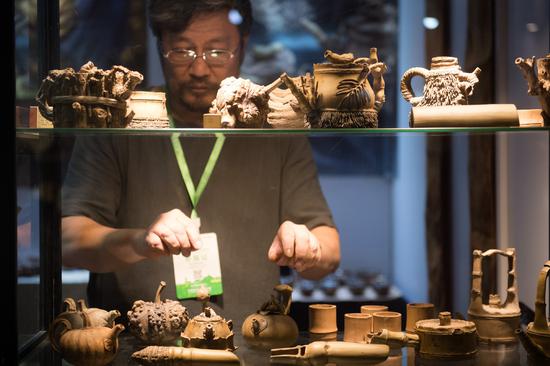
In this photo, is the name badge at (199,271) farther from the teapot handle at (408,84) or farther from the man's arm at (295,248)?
the teapot handle at (408,84)

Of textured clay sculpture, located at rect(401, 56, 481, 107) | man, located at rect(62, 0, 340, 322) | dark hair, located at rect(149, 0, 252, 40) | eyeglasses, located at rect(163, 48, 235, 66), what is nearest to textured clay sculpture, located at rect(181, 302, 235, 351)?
man, located at rect(62, 0, 340, 322)

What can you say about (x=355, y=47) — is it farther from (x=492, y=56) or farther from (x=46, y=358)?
(x=46, y=358)

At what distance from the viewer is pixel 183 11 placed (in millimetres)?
2789

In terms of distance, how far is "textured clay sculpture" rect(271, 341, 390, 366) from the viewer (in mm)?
1982

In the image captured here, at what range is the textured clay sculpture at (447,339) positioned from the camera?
2055 mm

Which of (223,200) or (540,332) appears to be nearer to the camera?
(540,332)

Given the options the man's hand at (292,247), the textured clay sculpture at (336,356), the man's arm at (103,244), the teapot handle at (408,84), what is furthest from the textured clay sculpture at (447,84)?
the man's arm at (103,244)

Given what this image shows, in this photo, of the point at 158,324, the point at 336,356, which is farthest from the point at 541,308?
the point at 158,324

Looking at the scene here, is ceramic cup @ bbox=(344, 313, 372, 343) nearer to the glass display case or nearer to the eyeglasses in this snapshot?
the glass display case

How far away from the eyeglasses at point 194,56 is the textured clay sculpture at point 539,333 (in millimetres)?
1311

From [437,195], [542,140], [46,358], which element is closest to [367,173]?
[437,195]

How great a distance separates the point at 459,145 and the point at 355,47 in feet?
1.92

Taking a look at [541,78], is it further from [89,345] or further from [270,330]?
[89,345]

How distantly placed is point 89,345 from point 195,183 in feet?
3.10
